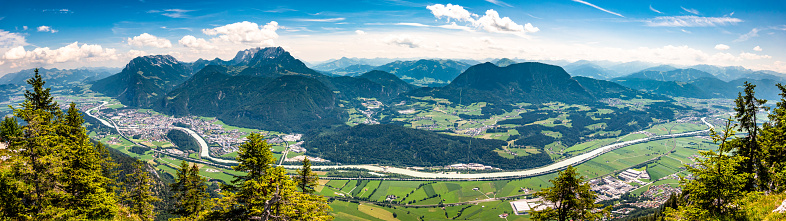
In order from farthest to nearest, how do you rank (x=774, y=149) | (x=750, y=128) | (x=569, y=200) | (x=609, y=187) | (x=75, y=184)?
1. (x=609, y=187)
2. (x=75, y=184)
3. (x=750, y=128)
4. (x=774, y=149)
5. (x=569, y=200)

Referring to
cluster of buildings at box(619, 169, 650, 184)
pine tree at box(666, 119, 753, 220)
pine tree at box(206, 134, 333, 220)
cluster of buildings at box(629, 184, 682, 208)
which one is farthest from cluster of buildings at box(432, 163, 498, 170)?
pine tree at box(206, 134, 333, 220)

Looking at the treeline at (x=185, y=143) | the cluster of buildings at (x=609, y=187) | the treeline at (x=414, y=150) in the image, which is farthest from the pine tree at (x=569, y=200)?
the treeline at (x=185, y=143)

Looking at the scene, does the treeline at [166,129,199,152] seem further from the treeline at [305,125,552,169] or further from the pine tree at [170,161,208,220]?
the pine tree at [170,161,208,220]

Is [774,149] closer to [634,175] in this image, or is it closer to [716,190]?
[716,190]

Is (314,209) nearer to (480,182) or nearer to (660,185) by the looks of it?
(480,182)

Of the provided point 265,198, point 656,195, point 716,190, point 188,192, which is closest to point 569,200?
point 716,190

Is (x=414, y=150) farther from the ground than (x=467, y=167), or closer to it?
farther from the ground

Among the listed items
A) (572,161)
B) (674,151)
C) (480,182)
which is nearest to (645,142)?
(674,151)
